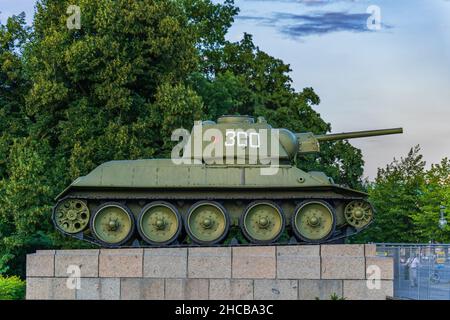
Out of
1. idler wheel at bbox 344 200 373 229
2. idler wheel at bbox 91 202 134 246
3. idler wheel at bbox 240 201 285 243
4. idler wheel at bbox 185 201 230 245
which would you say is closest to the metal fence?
idler wheel at bbox 344 200 373 229

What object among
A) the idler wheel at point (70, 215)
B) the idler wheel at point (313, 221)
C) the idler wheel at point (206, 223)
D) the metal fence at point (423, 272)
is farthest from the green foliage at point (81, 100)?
the metal fence at point (423, 272)

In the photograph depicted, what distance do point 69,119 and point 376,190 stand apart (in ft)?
84.9

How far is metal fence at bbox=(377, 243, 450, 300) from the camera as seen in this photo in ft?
74.4

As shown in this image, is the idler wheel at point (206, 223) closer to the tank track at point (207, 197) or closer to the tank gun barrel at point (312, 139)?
the tank track at point (207, 197)

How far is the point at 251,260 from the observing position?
2308 centimetres

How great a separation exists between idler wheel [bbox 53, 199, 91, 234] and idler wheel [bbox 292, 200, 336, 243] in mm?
5508

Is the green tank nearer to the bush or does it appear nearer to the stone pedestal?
the stone pedestal

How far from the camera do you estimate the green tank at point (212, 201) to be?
24406 mm

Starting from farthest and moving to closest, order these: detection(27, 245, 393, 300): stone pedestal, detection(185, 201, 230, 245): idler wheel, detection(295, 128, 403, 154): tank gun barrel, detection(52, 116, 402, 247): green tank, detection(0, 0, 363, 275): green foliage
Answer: detection(0, 0, 363, 275): green foliage → detection(295, 128, 403, 154): tank gun barrel → detection(185, 201, 230, 245): idler wheel → detection(52, 116, 402, 247): green tank → detection(27, 245, 393, 300): stone pedestal

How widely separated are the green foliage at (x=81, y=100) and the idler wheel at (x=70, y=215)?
8759 millimetres
